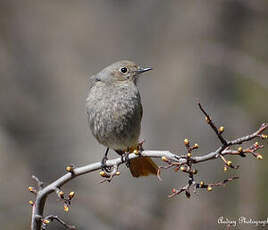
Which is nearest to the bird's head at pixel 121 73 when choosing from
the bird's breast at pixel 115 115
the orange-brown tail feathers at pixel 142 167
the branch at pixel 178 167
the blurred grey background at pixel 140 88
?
the bird's breast at pixel 115 115

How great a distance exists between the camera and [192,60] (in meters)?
9.79

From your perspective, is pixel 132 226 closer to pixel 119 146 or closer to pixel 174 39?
pixel 119 146

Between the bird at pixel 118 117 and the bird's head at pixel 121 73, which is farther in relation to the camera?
the bird's head at pixel 121 73

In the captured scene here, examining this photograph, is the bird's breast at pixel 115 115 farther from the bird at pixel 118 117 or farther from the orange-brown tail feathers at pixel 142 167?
the orange-brown tail feathers at pixel 142 167

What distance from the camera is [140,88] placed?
9906 mm

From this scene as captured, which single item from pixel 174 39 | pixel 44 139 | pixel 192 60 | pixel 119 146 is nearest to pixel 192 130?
pixel 192 60

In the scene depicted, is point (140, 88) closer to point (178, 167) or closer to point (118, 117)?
point (118, 117)

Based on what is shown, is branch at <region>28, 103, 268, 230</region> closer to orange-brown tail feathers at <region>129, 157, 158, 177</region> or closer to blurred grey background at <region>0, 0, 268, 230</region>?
orange-brown tail feathers at <region>129, 157, 158, 177</region>

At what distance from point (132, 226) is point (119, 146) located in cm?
296

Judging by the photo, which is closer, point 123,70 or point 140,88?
point 123,70

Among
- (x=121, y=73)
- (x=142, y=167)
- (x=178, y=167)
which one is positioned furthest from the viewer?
(x=121, y=73)

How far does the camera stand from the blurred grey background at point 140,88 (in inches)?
306

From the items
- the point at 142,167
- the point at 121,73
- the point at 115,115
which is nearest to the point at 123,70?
the point at 121,73

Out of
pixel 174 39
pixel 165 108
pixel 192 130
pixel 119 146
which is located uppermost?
pixel 174 39
